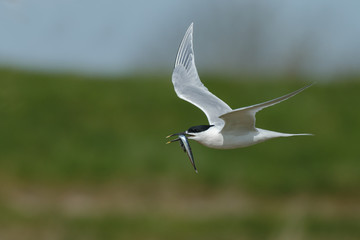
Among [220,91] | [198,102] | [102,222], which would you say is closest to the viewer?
[198,102]

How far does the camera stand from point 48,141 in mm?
8766

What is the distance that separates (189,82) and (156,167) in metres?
5.23

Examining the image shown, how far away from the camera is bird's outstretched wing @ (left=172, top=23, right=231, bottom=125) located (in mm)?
3168

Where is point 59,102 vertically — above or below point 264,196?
above

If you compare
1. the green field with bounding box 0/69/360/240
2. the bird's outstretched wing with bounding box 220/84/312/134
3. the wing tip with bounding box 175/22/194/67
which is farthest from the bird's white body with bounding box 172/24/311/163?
the green field with bounding box 0/69/360/240

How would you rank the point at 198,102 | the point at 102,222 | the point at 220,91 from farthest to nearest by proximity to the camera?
the point at 220,91 → the point at 102,222 → the point at 198,102

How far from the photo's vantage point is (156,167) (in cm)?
860

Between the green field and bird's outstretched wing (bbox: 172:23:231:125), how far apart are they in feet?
15.2

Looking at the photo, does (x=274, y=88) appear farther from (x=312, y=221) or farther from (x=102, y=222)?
(x=102, y=222)

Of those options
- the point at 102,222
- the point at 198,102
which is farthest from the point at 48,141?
the point at 198,102

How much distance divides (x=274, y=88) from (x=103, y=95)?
1784 mm

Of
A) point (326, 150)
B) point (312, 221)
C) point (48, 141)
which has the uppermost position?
point (48, 141)

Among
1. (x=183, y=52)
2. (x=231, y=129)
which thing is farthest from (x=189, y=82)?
(x=231, y=129)

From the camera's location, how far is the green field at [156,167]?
8391 millimetres
